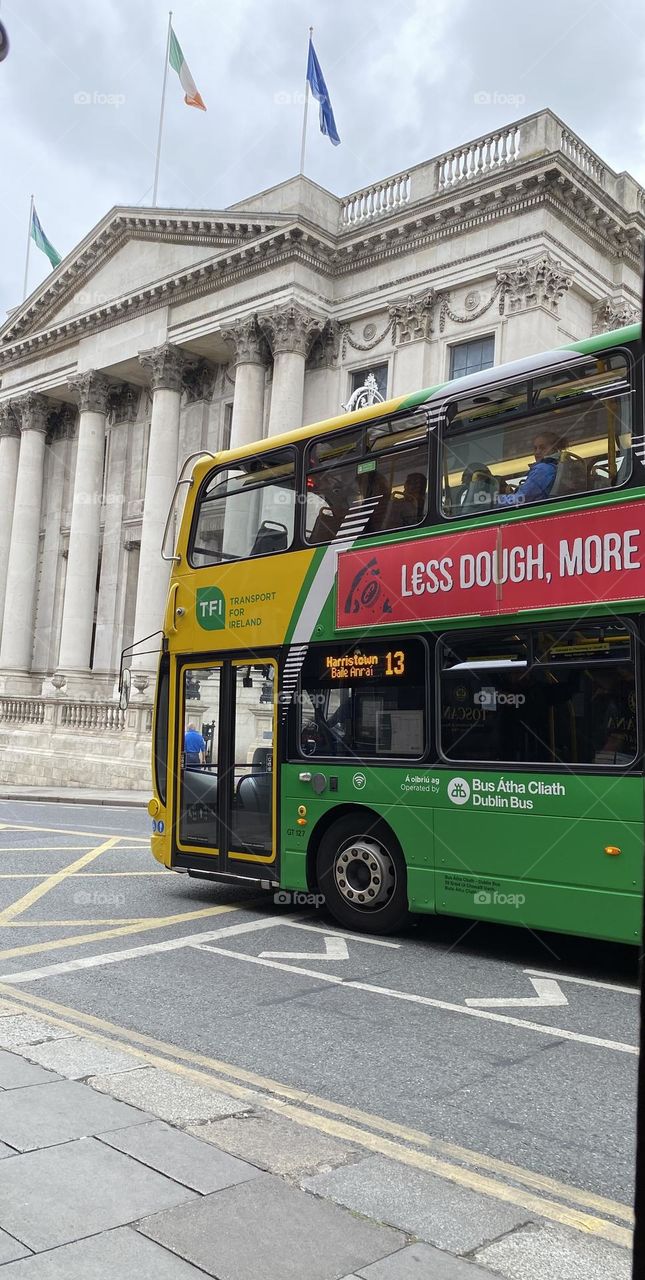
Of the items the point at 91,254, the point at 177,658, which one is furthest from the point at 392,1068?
the point at 91,254

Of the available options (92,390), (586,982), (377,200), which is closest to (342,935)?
(586,982)

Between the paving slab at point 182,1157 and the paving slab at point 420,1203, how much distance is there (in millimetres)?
273

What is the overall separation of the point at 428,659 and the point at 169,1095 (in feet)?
14.0

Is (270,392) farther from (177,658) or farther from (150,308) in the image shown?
(177,658)

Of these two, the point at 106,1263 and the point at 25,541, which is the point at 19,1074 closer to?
the point at 106,1263

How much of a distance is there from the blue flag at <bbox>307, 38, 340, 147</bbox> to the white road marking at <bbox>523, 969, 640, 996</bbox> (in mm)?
27531

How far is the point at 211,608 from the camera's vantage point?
32.2 feet

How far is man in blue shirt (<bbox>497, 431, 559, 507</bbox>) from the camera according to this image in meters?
7.43

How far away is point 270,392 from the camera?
31.2m

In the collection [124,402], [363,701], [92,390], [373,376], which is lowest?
[363,701]

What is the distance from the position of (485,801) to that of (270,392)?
25.5m

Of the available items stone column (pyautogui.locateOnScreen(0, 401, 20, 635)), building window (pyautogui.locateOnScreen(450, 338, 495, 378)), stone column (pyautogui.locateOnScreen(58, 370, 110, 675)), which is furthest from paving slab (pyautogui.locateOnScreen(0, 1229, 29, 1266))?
stone column (pyautogui.locateOnScreen(0, 401, 20, 635))

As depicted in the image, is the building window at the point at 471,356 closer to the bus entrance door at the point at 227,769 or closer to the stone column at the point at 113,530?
the stone column at the point at 113,530

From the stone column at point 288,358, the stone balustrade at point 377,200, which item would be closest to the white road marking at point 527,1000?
the stone column at point 288,358
